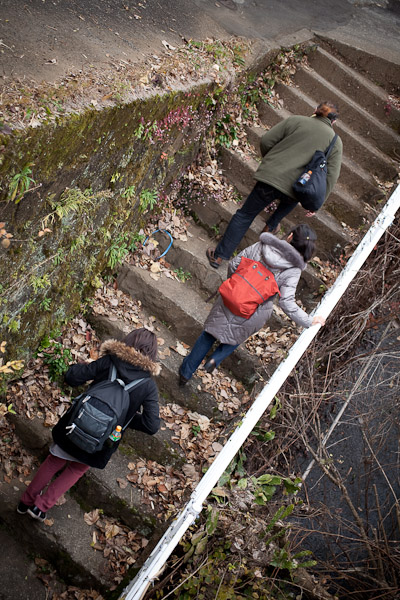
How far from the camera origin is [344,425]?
20.0 feet

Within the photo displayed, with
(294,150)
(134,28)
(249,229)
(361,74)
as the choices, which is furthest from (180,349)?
(361,74)

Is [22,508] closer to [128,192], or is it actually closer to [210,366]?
[210,366]

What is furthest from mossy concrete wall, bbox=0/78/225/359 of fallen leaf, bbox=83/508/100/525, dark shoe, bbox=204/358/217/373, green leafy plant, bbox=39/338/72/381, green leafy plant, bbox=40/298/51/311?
fallen leaf, bbox=83/508/100/525

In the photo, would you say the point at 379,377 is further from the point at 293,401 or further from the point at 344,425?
the point at 293,401

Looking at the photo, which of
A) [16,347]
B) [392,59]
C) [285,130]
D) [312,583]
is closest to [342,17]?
[392,59]

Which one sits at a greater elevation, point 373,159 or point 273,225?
point 373,159

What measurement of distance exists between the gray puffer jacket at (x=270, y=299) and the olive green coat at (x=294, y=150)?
0.99 m

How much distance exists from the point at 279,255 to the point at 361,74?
5433 millimetres

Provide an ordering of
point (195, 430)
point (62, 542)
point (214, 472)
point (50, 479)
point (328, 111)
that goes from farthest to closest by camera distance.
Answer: point (328, 111) < point (195, 430) < point (62, 542) < point (50, 479) < point (214, 472)

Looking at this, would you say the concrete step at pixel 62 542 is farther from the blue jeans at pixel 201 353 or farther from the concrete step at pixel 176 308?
the concrete step at pixel 176 308

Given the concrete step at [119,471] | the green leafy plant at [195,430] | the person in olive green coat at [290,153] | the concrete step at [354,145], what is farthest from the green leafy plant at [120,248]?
the concrete step at [354,145]

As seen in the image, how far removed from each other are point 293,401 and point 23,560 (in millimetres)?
3132

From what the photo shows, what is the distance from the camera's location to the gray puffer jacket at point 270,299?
170 inches

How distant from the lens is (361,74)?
8.10 m
